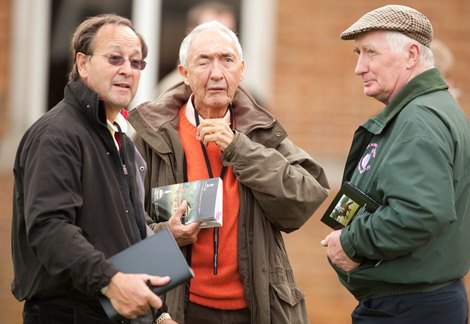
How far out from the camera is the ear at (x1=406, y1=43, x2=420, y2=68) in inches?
182

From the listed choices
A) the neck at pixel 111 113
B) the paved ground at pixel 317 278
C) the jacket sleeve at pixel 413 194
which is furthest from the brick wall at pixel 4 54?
the jacket sleeve at pixel 413 194

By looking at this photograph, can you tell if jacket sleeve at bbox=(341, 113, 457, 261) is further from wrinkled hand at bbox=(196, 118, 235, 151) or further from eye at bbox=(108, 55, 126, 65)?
eye at bbox=(108, 55, 126, 65)

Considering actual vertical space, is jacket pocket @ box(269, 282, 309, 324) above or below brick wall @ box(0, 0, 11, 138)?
below

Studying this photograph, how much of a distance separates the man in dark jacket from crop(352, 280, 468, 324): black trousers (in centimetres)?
107

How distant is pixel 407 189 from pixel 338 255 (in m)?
0.52

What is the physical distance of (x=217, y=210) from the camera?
4.77 meters

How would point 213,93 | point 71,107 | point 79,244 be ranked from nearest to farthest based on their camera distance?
point 79,244 → point 71,107 → point 213,93

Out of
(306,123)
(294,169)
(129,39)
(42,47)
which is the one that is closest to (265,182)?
(294,169)

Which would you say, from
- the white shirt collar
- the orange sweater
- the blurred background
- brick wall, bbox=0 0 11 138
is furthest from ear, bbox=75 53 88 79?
brick wall, bbox=0 0 11 138

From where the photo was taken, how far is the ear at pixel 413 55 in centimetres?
463

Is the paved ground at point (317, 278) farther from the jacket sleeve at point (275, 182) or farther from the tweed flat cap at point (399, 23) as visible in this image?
the tweed flat cap at point (399, 23)

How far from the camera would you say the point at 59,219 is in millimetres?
3910

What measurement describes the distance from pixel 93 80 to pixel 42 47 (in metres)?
4.76

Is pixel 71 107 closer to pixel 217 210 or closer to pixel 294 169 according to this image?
pixel 217 210
